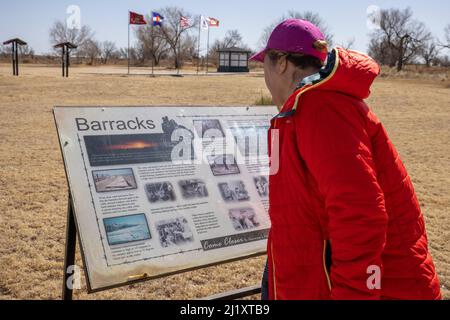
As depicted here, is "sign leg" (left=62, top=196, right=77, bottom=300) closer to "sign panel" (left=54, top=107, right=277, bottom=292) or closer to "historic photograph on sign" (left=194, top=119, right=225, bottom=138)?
"sign panel" (left=54, top=107, right=277, bottom=292)

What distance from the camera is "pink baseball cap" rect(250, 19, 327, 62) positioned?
1572mm

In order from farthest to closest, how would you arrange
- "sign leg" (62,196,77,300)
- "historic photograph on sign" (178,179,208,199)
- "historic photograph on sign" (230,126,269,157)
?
1. "historic photograph on sign" (230,126,269,157)
2. "historic photograph on sign" (178,179,208,199)
3. "sign leg" (62,196,77,300)

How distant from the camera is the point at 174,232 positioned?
7.48 feet

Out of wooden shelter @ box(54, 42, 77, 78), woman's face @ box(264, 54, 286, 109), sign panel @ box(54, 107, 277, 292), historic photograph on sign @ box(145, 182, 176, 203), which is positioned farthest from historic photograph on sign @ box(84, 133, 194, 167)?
wooden shelter @ box(54, 42, 77, 78)

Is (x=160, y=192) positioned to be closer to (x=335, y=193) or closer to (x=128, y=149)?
(x=128, y=149)

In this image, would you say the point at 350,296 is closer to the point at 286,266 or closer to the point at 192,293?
the point at 286,266

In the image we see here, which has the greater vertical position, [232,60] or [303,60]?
[232,60]

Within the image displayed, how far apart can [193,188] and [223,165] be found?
11.2 inches

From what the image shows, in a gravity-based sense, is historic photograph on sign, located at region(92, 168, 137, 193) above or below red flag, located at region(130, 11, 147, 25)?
below

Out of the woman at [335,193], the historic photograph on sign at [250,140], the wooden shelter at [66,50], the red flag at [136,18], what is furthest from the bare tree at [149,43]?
the woman at [335,193]

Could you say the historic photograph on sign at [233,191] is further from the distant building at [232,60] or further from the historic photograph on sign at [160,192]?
the distant building at [232,60]

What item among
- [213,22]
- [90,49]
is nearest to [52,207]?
[213,22]

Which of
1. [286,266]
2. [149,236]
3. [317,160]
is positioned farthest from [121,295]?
[317,160]

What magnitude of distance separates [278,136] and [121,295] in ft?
7.84
